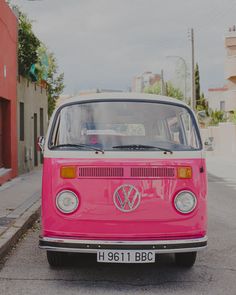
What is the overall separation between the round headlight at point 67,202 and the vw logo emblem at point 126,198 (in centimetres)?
40

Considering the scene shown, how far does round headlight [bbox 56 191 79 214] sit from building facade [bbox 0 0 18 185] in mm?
11570

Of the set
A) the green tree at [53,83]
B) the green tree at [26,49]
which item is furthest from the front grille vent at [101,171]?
the green tree at [53,83]

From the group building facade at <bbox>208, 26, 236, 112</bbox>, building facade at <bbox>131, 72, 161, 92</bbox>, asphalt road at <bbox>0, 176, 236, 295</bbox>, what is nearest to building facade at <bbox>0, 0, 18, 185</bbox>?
asphalt road at <bbox>0, 176, 236, 295</bbox>

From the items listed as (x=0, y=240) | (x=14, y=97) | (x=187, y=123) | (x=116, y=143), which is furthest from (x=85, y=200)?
(x=14, y=97)

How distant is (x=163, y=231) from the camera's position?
228 inches

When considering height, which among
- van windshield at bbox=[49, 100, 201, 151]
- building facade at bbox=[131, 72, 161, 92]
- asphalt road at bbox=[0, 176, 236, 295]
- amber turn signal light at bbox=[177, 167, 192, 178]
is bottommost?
asphalt road at bbox=[0, 176, 236, 295]

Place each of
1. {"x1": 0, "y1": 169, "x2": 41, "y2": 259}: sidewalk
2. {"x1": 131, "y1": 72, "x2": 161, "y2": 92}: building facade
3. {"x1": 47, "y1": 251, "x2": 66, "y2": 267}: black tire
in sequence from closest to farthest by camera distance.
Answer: {"x1": 47, "y1": 251, "x2": 66, "y2": 267}: black tire < {"x1": 0, "y1": 169, "x2": 41, "y2": 259}: sidewalk < {"x1": 131, "y1": 72, "x2": 161, "y2": 92}: building facade

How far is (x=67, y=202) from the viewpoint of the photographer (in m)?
5.83

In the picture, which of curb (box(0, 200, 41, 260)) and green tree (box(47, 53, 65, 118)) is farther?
green tree (box(47, 53, 65, 118))

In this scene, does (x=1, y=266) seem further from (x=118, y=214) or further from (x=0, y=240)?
(x=118, y=214)

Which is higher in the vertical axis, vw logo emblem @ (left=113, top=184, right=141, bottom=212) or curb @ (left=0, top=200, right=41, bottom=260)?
vw logo emblem @ (left=113, top=184, right=141, bottom=212)

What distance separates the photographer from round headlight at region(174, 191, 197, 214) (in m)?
5.86

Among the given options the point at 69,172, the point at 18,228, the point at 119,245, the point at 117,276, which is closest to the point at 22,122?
the point at 18,228

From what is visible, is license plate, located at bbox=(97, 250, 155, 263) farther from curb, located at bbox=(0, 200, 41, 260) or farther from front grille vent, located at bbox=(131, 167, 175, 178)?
curb, located at bbox=(0, 200, 41, 260)
